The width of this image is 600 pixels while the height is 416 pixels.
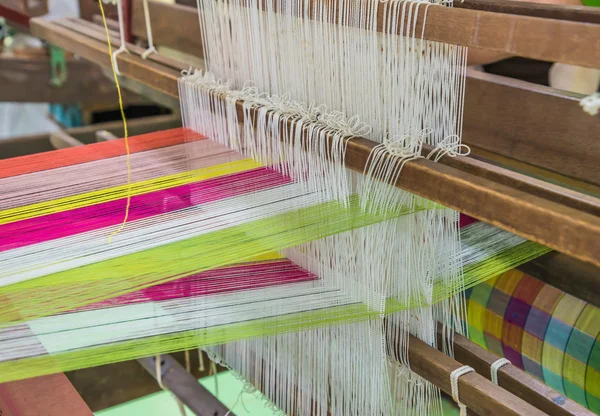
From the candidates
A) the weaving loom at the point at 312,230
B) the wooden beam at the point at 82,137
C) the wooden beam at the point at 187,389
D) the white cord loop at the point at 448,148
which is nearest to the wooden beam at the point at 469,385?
the weaving loom at the point at 312,230

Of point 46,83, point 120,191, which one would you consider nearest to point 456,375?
point 120,191

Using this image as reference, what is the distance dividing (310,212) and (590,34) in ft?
1.84

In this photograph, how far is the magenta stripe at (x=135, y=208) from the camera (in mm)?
1195

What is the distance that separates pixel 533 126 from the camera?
4.25 ft

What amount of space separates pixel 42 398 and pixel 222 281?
325mm

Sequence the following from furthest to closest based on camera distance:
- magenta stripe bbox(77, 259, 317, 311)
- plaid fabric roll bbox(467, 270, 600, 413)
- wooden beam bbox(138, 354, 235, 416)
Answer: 1. wooden beam bbox(138, 354, 235, 416)
2. plaid fabric roll bbox(467, 270, 600, 413)
3. magenta stripe bbox(77, 259, 317, 311)

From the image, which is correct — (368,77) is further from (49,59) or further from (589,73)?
(49,59)

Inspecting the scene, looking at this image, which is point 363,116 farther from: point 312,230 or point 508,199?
point 508,199

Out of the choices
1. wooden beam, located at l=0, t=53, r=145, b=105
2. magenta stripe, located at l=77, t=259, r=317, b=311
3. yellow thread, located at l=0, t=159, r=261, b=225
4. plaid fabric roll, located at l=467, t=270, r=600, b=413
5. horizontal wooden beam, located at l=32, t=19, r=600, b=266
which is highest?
horizontal wooden beam, located at l=32, t=19, r=600, b=266

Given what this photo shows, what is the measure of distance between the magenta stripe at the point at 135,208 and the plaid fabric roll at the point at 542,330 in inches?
24.8

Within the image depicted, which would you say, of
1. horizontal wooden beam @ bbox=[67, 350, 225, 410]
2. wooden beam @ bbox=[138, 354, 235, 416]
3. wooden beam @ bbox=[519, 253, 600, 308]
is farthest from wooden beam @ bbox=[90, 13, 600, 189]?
horizontal wooden beam @ bbox=[67, 350, 225, 410]

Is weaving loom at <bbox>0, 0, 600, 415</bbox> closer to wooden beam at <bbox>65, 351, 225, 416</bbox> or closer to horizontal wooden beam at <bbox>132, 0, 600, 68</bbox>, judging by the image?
horizontal wooden beam at <bbox>132, 0, 600, 68</bbox>

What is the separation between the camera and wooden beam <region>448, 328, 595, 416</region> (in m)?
1.03

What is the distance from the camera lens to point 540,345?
1521 mm
